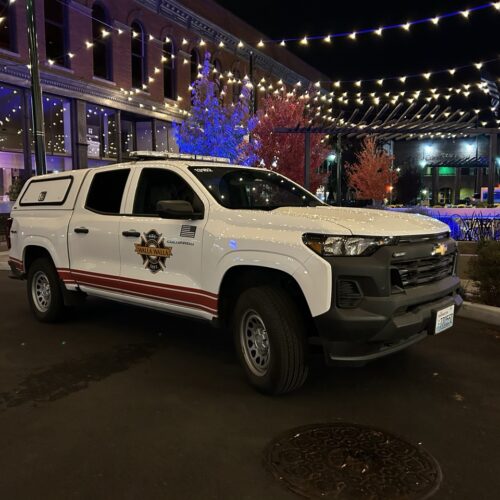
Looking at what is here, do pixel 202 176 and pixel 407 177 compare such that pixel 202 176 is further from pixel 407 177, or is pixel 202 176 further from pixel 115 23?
pixel 407 177

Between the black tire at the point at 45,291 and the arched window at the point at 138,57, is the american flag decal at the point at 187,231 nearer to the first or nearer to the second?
the black tire at the point at 45,291

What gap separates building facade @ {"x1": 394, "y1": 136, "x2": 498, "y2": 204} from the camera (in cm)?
5116

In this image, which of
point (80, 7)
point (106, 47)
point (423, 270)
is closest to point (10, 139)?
point (80, 7)

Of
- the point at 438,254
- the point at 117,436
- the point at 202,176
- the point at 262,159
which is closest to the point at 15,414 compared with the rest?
the point at 117,436

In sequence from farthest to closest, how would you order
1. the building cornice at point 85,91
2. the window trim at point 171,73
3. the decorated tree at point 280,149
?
the window trim at point 171,73 → the decorated tree at point 280,149 → the building cornice at point 85,91

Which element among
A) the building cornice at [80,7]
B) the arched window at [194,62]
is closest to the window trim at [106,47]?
the building cornice at [80,7]

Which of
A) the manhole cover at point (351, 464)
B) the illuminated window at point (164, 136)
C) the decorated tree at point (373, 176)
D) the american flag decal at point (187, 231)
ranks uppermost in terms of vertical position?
the illuminated window at point (164, 136)

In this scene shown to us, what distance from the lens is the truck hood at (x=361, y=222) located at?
12.8 ft

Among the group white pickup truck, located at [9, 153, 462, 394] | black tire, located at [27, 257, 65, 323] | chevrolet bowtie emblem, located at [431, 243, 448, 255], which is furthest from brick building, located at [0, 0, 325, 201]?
chevrolet bowtie emblem, located at [431, 243, 448, 255]

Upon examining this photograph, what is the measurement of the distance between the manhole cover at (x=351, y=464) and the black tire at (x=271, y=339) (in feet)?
1.68

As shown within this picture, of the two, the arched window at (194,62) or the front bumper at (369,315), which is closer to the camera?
the front bumper at (369,315)

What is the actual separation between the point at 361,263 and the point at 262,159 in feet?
59.8

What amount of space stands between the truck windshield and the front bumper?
1.51m

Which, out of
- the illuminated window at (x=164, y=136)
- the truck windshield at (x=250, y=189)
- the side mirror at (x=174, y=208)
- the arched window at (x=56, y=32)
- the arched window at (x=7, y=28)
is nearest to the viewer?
the side mirror at (x=174, y=208)
